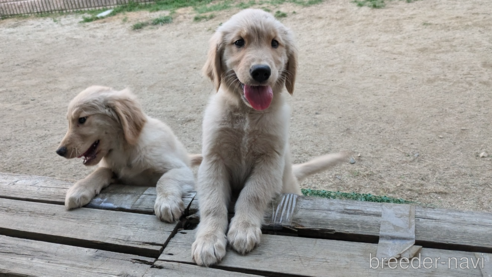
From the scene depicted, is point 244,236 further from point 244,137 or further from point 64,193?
point 64,193

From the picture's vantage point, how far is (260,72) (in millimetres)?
2301

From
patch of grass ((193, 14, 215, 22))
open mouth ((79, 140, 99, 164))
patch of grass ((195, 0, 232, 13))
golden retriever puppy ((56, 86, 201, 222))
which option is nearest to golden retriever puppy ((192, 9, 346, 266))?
golden retriever puppy ((56, 86, 201, 222))

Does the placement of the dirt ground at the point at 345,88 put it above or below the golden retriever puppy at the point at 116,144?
below

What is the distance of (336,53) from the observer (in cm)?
768

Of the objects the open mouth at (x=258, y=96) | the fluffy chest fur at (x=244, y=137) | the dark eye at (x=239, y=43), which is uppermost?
the dark eye at (x=239, y=43)

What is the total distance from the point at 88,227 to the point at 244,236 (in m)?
0.96

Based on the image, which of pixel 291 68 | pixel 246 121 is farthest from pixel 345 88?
pixel 246 121

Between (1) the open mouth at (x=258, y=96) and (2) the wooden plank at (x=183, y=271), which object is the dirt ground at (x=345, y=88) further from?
(2) the wooden plank at (x=183, y=271)

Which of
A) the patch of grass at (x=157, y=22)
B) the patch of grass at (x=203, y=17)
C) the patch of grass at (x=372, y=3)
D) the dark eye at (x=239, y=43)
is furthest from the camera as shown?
the patch of grass at (x=157, y=22)

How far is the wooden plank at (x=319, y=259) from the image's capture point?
178 cm

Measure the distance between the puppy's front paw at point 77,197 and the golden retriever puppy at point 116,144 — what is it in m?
0.12

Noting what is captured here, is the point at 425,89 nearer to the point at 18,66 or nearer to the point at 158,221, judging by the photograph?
the point at 158,221

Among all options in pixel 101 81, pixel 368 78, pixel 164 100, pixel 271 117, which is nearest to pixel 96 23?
pixel 101 81

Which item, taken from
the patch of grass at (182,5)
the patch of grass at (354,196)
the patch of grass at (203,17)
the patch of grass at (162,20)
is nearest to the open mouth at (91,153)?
the patch of grass at (354,196)
